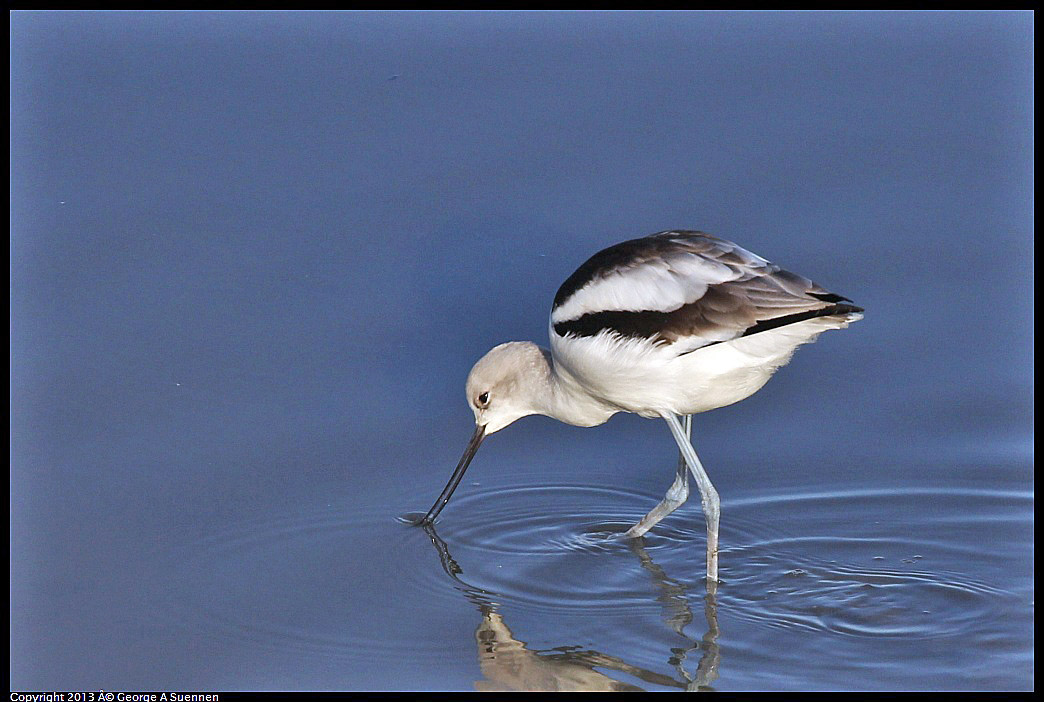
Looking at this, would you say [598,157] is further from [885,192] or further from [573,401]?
[573,401]

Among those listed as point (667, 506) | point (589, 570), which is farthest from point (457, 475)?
point (667, 506)

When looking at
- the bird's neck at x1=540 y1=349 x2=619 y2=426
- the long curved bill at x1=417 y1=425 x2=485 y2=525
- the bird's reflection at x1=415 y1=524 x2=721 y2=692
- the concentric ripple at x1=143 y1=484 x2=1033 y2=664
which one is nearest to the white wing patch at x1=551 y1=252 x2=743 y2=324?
the bird's neck at x1=540 y1=349 x2=619 y2=426

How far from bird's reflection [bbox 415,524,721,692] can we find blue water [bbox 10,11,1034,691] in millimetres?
15

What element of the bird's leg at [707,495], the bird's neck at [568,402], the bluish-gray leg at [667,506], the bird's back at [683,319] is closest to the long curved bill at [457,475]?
the bird's neck at [568,402]

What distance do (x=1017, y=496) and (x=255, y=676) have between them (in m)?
3.09

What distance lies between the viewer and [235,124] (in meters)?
7.48

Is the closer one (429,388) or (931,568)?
(931,568)

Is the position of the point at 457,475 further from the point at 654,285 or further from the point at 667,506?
the point at 654,285

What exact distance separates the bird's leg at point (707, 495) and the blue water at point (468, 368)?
0.26 feet

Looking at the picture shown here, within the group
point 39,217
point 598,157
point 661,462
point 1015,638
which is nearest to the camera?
point 1015,638

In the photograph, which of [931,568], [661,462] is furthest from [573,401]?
[931,568]

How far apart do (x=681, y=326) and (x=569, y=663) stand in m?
1.26

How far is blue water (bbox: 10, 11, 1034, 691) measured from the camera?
4730mm

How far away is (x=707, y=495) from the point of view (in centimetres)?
525
